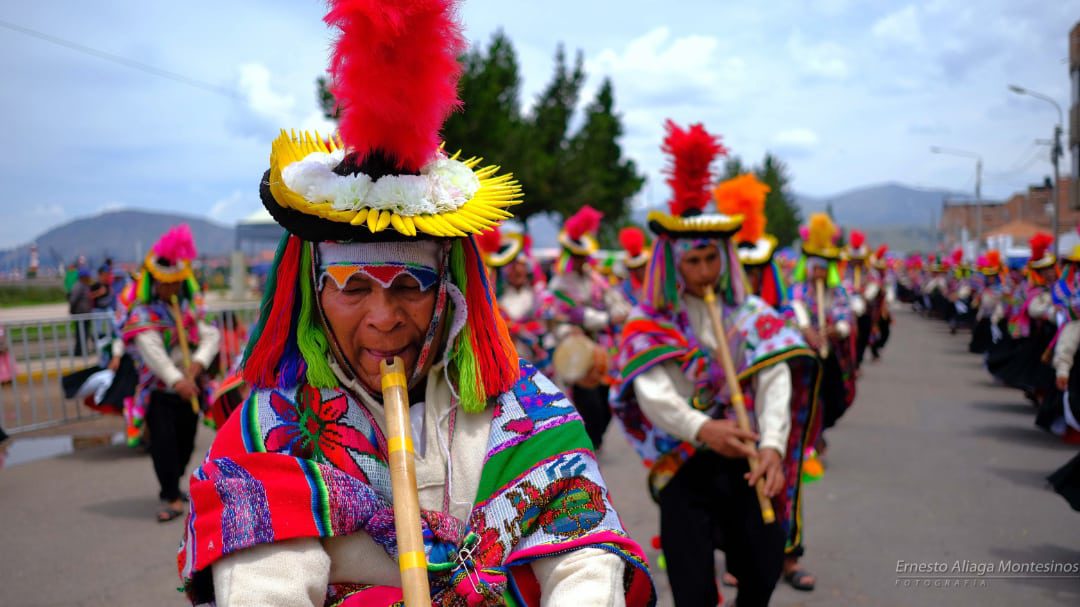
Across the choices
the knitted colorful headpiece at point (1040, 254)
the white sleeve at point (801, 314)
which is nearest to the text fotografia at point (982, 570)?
the white sleeve at point (801, 314)

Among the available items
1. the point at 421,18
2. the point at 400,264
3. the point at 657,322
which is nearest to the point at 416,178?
the point at 400,264

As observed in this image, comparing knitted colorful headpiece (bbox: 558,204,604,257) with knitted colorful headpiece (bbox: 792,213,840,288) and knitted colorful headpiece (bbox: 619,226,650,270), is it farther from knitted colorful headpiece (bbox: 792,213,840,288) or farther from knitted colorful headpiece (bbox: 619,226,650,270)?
knitted colorful headpiece (bbox: 792,213,840,288)

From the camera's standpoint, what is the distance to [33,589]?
511 cm

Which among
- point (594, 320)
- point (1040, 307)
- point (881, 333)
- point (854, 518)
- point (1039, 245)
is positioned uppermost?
point (1039, 245)

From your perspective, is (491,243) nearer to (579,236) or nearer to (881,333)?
(579,236)

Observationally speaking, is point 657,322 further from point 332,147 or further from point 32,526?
point 32,526

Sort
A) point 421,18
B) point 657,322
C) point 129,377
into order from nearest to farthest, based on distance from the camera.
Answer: point 421,18, point 657,322, point 129,377

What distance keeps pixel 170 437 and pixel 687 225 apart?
15.2ft

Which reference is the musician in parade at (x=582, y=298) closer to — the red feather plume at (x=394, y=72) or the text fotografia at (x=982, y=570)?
the text fotografia at (x=982, y=570)

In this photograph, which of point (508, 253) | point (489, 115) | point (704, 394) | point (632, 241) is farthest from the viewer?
point (489, 115)

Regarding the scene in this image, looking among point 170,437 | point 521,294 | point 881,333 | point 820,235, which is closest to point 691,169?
point 170,437

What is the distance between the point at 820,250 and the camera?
9883 mm

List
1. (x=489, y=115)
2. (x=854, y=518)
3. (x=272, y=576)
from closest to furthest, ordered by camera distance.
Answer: (x=272, y=576) → (x=854, y=518) → (x=489, y=115)

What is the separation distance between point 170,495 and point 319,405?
5400 mm
